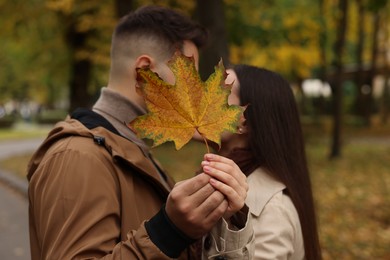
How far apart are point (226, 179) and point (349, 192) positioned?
30.8ft

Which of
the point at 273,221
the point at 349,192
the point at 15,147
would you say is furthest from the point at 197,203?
the point at 15,147

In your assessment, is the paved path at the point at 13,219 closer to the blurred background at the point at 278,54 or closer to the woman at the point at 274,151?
the blurred background at the point at 278,54

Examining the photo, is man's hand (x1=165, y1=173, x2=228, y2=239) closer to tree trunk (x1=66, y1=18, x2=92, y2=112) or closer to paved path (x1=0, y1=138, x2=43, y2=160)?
tree trunk (x1=66, y1=18, x2=92, y2=112)

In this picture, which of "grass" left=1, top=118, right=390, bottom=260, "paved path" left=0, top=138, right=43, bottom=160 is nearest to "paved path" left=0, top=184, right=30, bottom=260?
"grass" left=1, top=118, right=390, bottom=260

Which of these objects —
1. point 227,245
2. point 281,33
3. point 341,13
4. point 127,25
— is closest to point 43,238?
point 227,245

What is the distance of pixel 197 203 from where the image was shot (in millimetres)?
1327

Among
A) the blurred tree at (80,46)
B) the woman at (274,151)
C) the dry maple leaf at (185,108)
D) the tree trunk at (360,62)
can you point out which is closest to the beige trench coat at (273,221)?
the woman at (274,151)

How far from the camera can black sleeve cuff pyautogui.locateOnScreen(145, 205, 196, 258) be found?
1.39m

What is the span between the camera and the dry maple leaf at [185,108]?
4.46ft

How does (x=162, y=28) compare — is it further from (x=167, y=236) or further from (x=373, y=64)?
(x=373, y=64)

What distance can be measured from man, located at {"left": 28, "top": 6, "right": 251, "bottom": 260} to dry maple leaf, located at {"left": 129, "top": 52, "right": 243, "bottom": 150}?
98 mm

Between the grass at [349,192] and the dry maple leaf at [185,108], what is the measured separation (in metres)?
2.96

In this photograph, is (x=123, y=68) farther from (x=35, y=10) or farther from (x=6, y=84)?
(x=6, y=84)

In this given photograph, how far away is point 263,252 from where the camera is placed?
5.90 feet
